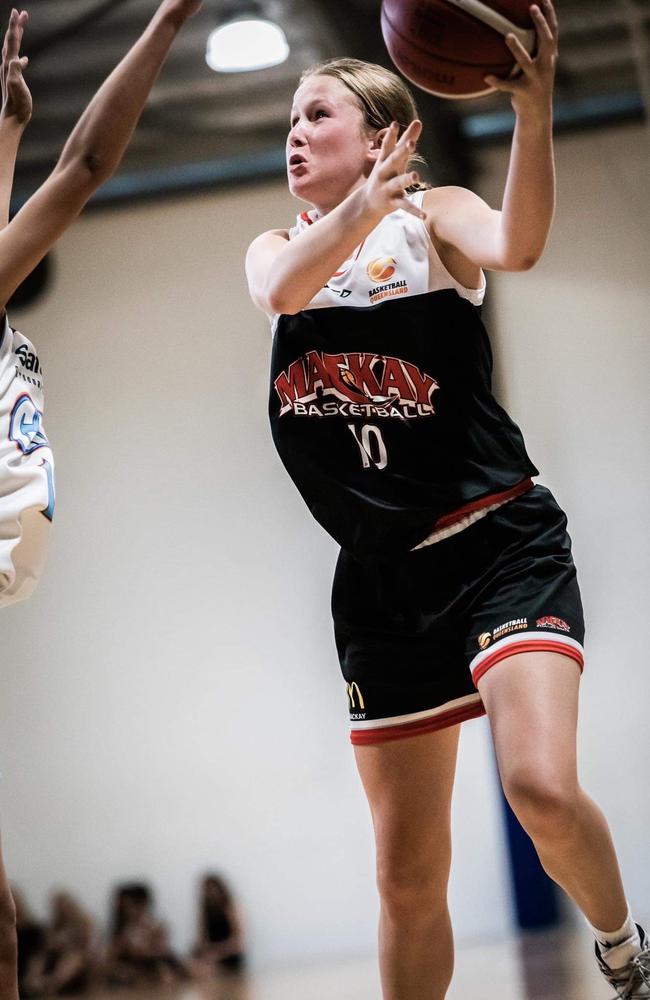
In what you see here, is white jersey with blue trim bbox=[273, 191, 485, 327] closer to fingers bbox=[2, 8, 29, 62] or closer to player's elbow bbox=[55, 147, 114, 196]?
player's elbow bbox=[55, 147, 114, 196]

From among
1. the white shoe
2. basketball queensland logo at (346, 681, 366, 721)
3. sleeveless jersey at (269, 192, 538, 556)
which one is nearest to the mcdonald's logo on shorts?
basketball queensland logo at (346, 681, 366, 721)

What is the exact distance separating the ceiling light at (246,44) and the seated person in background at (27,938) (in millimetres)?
4021

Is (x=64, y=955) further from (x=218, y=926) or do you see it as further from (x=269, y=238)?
(x=269, y=238)

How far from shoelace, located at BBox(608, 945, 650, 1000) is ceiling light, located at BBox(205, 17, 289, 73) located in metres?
4.48

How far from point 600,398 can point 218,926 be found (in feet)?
10.1

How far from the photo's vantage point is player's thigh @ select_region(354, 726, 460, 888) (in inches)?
90.5

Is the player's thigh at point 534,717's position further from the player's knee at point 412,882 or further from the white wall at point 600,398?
the white wall at point 600,398

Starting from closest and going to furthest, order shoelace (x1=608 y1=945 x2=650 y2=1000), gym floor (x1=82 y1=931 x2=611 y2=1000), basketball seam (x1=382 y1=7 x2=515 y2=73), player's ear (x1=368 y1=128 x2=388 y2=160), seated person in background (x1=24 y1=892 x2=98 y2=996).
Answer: basketball seam (x1=382 y1=7 x2=515 y2=73)
shoelace (x1=608 y1=945 x2=650 y2=1000)
player's ear (x1=368 y1=128 x2=388 y2=160)
gym floor (x1=82 y1=931 x2=611 y2=1000)
seated person in background (x1=24 y1=892 x2=98 y2=996)

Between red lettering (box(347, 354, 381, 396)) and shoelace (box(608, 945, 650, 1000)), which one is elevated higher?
red lettering (box(347, 354, 381, 396))

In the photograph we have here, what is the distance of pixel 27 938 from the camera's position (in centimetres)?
538

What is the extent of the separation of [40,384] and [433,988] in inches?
57.5

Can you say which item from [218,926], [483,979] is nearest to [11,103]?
[483,979]

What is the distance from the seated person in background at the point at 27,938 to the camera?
527 centimetres

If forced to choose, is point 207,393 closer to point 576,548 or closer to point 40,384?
point 576,548
